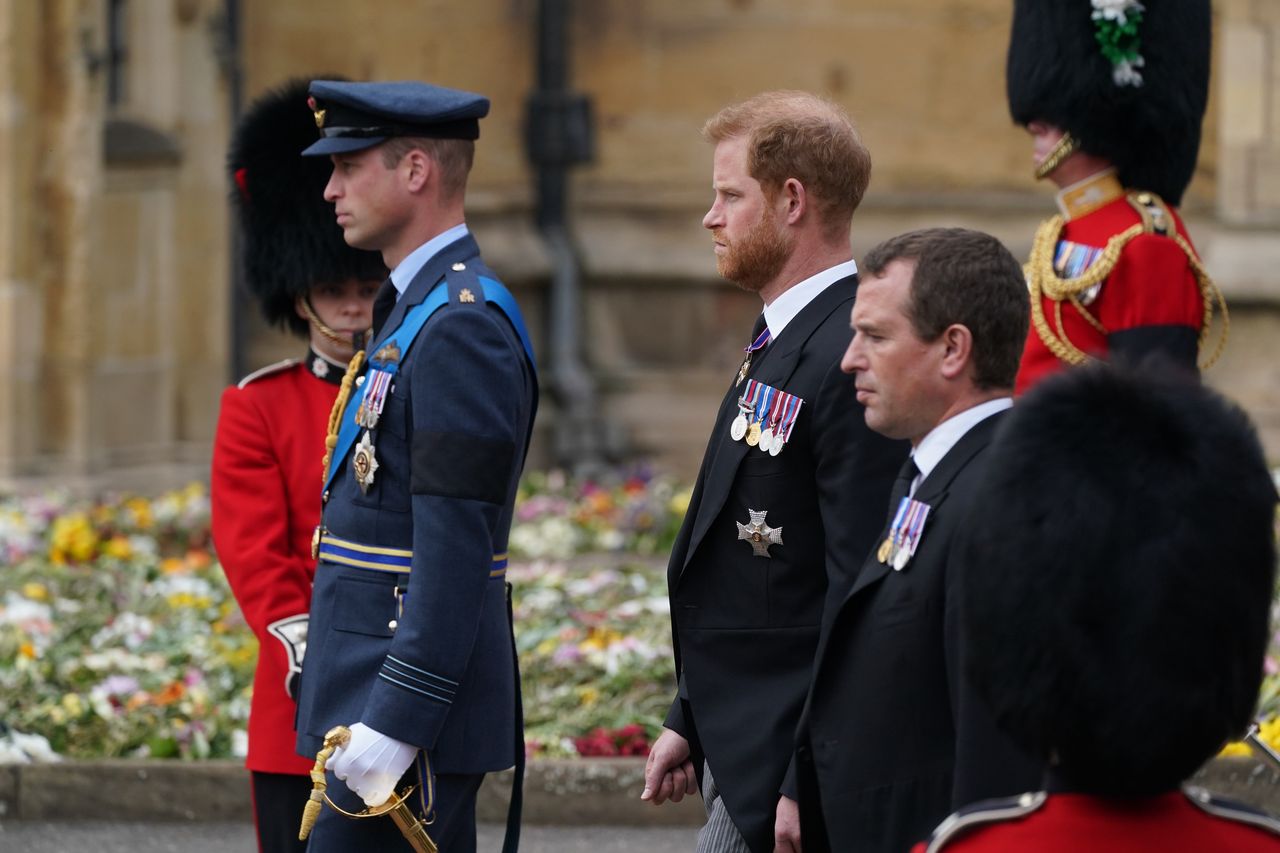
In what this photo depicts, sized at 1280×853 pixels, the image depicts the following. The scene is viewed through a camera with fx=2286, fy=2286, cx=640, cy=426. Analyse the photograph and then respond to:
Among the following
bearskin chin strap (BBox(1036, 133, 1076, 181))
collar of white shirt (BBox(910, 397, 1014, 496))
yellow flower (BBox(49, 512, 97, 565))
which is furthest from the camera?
yellow flower (BBox(49, 512, 97, 565))

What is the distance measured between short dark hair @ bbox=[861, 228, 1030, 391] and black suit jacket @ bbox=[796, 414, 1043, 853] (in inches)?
3.4

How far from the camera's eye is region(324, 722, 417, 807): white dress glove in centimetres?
348

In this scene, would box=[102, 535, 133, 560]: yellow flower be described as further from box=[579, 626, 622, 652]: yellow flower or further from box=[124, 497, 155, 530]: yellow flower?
box=[579, 626, 622, 652]: yellow flower

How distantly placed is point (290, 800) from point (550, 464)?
8.23 metres

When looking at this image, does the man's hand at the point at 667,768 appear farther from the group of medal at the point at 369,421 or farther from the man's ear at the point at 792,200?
the man's ear at the point at 792,200

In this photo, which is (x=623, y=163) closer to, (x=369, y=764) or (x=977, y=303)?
(x=369, y=764)

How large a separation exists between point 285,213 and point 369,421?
4.01ft

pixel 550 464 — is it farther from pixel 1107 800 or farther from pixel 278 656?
pixel 1107 800

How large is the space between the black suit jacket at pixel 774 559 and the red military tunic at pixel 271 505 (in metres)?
0.96

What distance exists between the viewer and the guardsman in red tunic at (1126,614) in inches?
87.6

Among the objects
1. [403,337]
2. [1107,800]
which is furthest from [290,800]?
[1107,800]

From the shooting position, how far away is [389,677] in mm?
3492

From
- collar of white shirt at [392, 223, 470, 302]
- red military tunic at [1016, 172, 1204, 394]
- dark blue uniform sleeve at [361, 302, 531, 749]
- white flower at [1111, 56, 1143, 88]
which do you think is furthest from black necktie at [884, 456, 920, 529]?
white flower at [1111, 56, 1143, 88]

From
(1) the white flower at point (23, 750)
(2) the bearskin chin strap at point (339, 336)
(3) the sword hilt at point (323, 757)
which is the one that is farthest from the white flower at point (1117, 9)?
(1) the white flower at point (23, 750)
